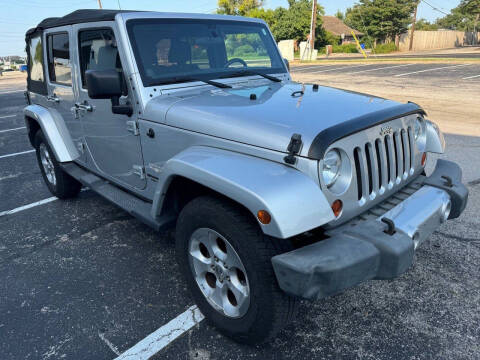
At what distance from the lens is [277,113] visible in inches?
89.2

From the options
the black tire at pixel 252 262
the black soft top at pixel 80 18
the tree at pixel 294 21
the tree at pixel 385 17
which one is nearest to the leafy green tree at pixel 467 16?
the tree at pixel 385 17

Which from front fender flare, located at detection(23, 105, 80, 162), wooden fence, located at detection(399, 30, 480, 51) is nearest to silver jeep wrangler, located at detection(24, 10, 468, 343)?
front fender flare, located at detection(23, 105, 80, 162)

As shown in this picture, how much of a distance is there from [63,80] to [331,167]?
10.1 ft

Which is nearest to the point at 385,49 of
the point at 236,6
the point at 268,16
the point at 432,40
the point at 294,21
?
the point at 432,40

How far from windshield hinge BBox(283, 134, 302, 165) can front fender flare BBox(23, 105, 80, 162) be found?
283 cm

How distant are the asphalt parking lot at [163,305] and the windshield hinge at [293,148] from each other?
1.15m

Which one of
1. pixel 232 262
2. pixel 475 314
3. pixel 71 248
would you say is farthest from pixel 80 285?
pixel 475 314

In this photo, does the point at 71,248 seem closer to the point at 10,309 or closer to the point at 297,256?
the point at 10,309

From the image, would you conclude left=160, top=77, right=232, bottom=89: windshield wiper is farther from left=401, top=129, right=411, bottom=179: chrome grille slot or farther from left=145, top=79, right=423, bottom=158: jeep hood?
left=401, top=129, right=411, bottom=179: chrome grille slot

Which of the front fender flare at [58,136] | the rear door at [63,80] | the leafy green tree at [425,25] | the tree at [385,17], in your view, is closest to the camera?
the rear door at [63,80]

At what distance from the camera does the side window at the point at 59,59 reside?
3703mm

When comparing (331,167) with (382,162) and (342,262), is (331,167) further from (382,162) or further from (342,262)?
(342,262)

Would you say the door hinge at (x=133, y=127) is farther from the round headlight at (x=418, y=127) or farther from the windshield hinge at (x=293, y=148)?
the round headlight at (x=418, y=127)

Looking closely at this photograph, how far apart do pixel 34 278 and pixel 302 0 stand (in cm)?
4999
